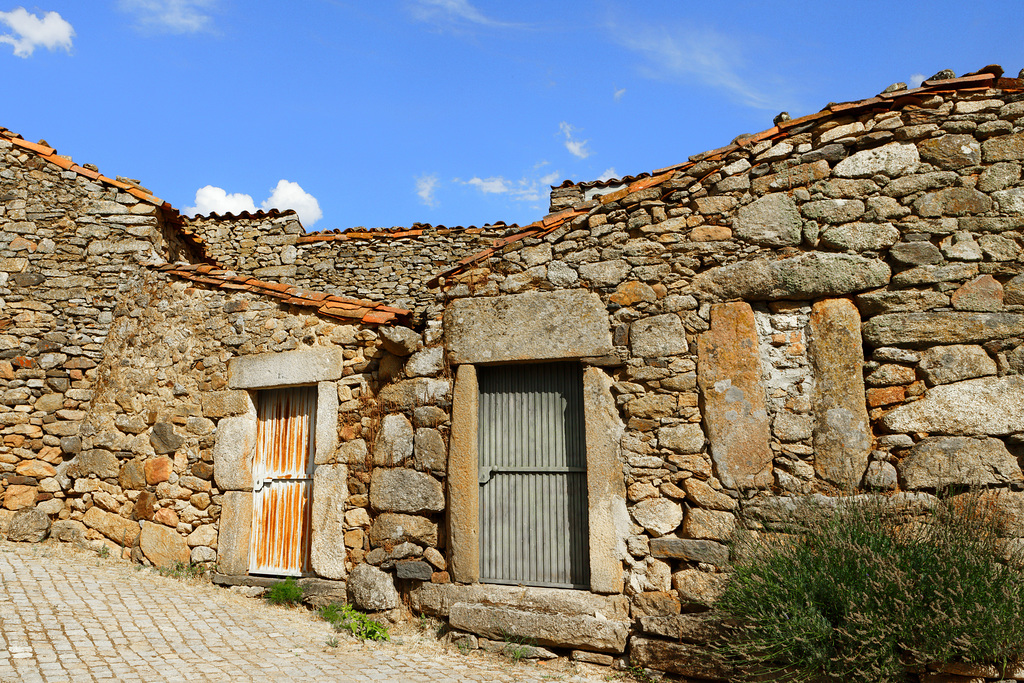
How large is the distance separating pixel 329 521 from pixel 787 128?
166 inches

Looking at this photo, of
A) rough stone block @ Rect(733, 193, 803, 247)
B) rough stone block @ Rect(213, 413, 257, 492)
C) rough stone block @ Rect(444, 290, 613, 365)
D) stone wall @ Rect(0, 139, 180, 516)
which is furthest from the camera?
stone wall @ Rect(0, 139, 180, 516)

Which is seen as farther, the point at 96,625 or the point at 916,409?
the point at 96,625

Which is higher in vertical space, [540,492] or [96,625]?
[540,492]

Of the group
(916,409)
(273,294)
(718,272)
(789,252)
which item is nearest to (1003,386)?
(916,409)

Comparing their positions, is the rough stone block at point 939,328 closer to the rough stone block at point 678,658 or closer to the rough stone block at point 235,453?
the rough stone block at point 678,658

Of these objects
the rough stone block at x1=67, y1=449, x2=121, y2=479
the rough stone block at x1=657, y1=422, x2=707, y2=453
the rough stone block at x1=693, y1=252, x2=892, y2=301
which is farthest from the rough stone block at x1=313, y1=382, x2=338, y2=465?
the rough stone block at x1=693, y1=252, x2=892, y2=301

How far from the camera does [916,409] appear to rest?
12.9 feet

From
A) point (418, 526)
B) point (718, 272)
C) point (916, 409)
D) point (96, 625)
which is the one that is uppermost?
point (718, 272)

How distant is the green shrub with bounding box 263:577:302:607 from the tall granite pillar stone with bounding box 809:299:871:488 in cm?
372

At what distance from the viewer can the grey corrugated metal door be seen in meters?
4.66

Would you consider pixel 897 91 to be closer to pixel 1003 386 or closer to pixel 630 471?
pixel 1003 386

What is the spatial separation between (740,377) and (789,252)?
84 cm

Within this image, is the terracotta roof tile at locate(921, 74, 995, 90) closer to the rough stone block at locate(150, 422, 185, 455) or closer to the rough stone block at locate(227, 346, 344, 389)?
the rough stone block at locate(227, 346, 344, 389)

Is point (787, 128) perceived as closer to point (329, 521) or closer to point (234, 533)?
point (329, 521)
